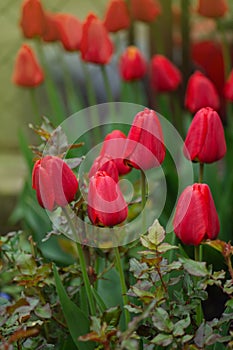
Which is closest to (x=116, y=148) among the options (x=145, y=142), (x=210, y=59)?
(x=145, y=142)

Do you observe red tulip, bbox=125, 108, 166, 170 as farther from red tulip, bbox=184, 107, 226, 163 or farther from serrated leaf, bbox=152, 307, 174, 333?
serrated leaf, bbox=152, 307, 174, 333

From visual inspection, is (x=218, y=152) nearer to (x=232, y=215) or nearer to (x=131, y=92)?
(x=232, y=215)

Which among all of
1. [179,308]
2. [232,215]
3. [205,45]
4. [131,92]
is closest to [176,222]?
[179,308]

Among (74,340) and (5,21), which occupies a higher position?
(5,21)

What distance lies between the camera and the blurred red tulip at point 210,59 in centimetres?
231

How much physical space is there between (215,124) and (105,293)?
34 centimetres

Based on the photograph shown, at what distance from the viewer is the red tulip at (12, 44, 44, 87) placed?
5.26 feet

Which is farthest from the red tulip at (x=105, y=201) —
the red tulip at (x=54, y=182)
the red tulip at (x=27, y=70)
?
the red tulip at (x=27, y=70)

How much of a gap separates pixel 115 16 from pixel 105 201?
0.97m

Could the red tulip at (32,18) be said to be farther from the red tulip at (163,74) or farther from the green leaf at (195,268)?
the green leaf at (195,268)

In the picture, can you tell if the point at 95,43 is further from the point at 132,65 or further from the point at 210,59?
the point at 210,59

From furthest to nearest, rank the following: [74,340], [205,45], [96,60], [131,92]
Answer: [205,45], [131,92], [96,60], [74,340]

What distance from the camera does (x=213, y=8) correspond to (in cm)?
173

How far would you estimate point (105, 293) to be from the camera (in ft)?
3.88
